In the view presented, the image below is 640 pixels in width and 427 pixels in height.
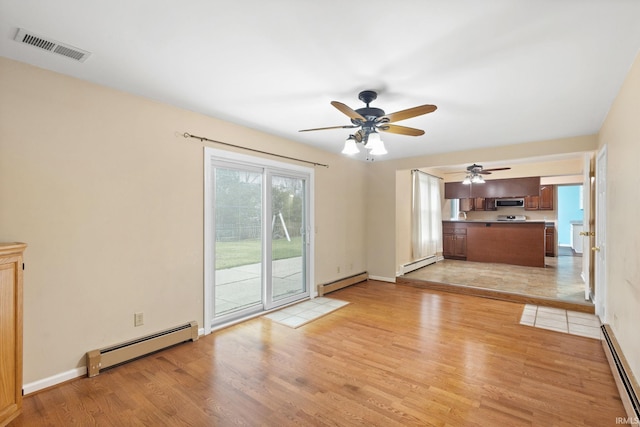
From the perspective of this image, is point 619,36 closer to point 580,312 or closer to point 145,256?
point 580,312

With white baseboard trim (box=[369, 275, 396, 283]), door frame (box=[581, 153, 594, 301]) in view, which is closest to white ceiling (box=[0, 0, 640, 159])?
door frame (box=[581, 153, 594, 301])

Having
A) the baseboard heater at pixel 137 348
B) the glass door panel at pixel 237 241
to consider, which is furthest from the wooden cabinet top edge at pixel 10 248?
the glass door panel at pixel 237 241

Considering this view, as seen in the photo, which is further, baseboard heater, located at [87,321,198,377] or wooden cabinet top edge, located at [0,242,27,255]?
baseboard heater, located at [87,321,198,377]

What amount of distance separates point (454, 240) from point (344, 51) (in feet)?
23.9

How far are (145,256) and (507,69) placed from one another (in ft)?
11.5

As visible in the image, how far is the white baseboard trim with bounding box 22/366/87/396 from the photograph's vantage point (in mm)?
2271

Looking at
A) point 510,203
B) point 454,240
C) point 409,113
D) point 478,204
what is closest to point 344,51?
point 409,113

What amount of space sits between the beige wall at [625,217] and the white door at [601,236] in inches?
8.4

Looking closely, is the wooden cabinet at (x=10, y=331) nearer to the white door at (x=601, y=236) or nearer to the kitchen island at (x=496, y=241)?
the white door at (x=601, y=236)

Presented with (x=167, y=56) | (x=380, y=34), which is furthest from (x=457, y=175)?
(x=167, y=56)

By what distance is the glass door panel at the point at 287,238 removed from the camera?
435 cm

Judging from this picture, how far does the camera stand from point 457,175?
8500mm

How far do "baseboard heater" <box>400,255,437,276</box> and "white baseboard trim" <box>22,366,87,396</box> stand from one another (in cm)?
507

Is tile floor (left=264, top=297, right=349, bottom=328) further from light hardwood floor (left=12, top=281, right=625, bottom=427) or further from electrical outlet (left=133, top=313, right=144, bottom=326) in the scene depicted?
electrical outlet (left=133, top=313, right=144, bottom=326)
